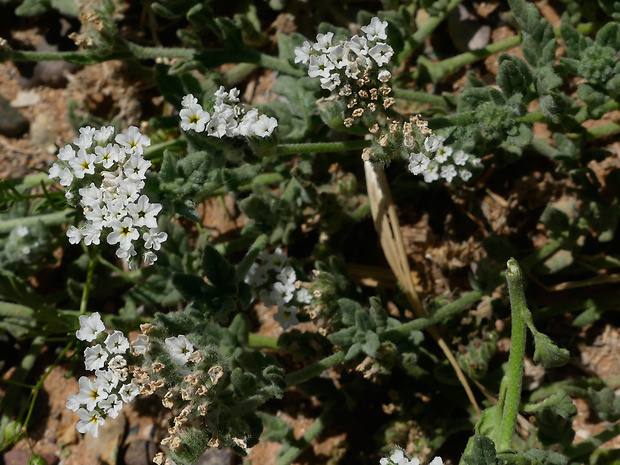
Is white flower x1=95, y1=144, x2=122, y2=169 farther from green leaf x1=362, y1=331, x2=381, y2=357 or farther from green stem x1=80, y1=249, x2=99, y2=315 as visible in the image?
green leaf x1=362, y1=331, x2=381, y2=357

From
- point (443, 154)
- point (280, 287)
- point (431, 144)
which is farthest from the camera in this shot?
point (280, 287)

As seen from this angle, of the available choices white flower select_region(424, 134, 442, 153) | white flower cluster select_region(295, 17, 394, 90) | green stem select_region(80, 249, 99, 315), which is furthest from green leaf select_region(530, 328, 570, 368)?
green stem select_region(80, 249, 99, 315)

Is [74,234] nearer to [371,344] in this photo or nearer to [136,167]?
[136,167]

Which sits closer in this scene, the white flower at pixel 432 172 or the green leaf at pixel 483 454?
the green leaf at pixel 483 454

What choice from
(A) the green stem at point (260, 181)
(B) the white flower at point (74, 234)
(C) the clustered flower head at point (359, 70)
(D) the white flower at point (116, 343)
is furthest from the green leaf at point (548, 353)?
(B) the white flower at point (74, 234)

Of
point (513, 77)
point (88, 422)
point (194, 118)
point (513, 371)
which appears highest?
point (513, 77)

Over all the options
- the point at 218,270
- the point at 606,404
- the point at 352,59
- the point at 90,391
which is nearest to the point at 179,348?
the point at 90,391

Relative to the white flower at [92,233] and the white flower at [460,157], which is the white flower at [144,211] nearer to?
the white flower at [92,233]
